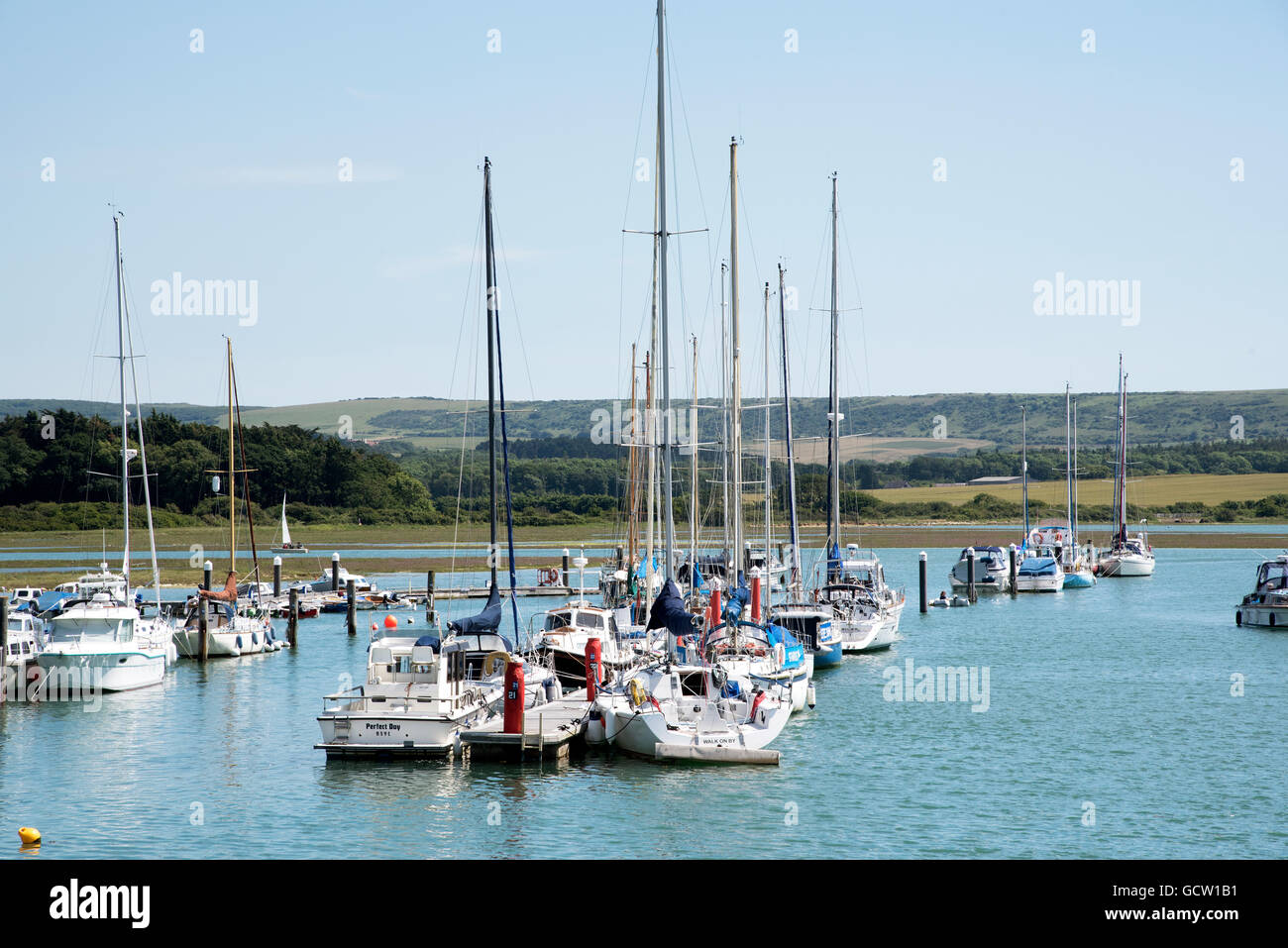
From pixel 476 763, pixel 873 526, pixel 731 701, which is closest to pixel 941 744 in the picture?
pixel 731 701

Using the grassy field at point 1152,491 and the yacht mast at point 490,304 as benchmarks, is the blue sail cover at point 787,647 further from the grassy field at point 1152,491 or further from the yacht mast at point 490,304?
the grassy field at point 1152,491

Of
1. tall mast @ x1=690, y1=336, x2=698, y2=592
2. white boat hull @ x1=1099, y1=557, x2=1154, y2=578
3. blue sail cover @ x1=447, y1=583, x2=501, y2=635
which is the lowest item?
white boat hull @ x1=1099, y1=557, x2=1154, y2=578

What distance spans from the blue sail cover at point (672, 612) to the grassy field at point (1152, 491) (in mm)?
143945

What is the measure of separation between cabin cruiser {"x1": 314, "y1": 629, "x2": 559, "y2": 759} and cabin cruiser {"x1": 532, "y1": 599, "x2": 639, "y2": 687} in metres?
4.79

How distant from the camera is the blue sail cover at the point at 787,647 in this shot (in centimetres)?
3759

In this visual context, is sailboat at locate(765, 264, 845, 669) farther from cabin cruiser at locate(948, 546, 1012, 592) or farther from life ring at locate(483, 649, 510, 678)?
cabin cruiser at locate(948, 546, 1012, 592)

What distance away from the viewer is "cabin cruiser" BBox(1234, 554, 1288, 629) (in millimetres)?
58688

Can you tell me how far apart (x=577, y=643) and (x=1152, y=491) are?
162 meters

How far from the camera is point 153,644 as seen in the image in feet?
141

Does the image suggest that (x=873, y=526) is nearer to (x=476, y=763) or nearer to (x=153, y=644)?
(x=153, y=644)

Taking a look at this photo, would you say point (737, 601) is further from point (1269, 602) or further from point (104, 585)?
point (1269, 602)

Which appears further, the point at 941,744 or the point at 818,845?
the point at 941,744

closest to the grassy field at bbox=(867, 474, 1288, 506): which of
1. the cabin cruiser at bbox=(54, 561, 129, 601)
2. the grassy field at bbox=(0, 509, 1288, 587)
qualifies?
the grassy field at bbox=(0, 509, 1288, 587)
